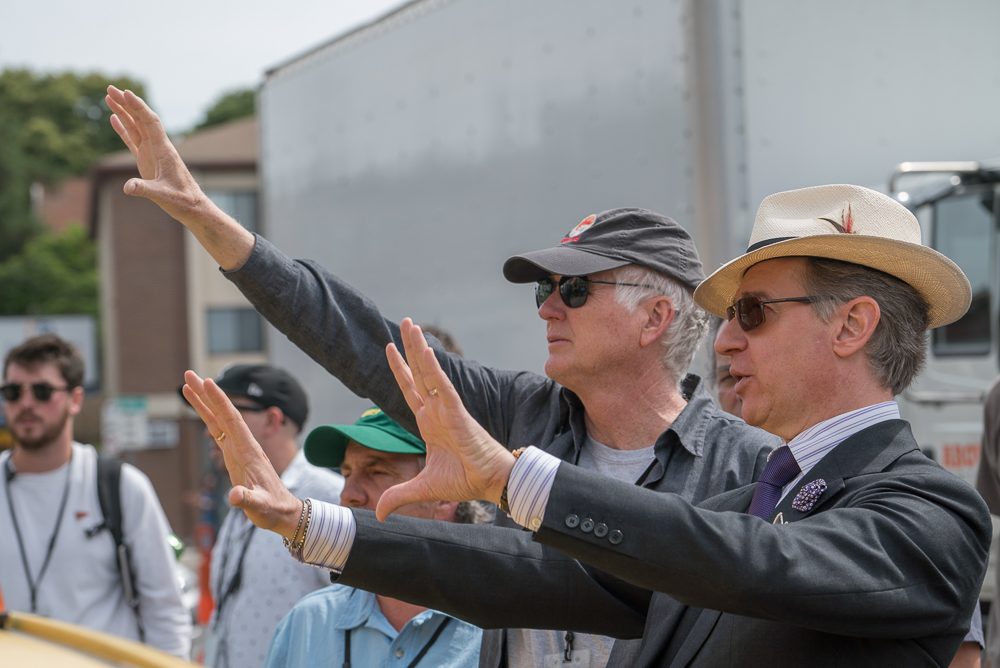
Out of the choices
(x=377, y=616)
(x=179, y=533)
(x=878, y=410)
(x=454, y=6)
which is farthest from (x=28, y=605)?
(x=179, y=533)

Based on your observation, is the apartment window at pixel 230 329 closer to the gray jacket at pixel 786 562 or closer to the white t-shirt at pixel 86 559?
the white t-shirt at pixel 86 559

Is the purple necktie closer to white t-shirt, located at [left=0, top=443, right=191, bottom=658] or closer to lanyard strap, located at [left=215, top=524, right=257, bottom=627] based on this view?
lanyard strap, located at [left=215, top=524, right=257, bottom=627]

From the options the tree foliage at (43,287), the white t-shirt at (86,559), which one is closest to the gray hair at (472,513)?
the white t-shirt at (86,559)

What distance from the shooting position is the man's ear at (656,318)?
8.28ft

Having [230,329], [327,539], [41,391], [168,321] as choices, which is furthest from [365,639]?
[168,321]

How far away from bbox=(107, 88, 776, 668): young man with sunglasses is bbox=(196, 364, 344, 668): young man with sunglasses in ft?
3.32

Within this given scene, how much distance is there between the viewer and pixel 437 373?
4.64ft

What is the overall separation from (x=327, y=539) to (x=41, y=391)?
3.21m

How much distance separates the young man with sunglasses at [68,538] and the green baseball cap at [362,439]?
5.43 ft

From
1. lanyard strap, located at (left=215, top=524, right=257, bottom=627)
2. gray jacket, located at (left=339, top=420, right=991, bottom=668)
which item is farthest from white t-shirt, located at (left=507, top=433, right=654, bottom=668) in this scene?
lanyard strap, located at (left=215, top=524, right=257, bottom=627)

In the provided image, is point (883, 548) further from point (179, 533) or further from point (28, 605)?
point (179, 533)

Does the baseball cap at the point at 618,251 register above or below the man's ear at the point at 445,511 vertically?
above

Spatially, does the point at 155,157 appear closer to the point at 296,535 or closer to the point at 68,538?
the point at 296,535

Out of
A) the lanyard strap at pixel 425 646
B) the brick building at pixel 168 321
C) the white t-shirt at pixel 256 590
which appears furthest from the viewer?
the brick building at pixel 168 321
